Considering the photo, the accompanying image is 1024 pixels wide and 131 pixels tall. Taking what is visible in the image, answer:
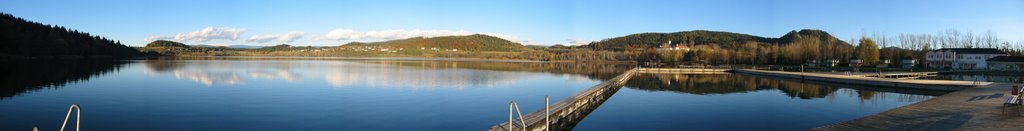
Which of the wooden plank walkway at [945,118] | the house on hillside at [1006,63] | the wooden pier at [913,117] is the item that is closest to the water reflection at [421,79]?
the wooden pier at [913,117]

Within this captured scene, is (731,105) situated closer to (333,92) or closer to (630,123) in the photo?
(630,123)

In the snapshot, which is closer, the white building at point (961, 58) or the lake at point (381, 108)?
the lake at point (381, 108)

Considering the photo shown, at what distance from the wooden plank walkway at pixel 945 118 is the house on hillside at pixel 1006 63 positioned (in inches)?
2472

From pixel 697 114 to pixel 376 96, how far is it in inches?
595

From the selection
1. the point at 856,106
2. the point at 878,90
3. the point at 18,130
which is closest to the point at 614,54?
the point at 878,90

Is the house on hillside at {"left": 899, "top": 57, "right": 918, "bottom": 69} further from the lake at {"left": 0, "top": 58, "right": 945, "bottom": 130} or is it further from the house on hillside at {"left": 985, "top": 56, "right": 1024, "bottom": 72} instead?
the lake at {"left": 0, "top": 58, "right": 945, "bottom": 130}

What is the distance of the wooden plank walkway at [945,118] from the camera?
14953 millimetres

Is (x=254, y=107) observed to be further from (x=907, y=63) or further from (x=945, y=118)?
(x=907, y=63)

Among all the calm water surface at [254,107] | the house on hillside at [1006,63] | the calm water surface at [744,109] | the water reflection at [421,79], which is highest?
the house on hillside at [1006,63]

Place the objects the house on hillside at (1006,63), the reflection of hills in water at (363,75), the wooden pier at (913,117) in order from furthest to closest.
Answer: the house on hillside at (1006,63) < the reflection of hills in water at (363,75) < the wooden pier at (913,117)

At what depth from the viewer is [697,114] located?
23953 mm

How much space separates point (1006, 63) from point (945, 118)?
70822 mm

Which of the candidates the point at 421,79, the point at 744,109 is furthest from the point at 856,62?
the point at 744,109

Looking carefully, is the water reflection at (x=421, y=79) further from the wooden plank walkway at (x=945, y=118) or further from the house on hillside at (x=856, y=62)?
the house on hillside at (x=856, y=62)
